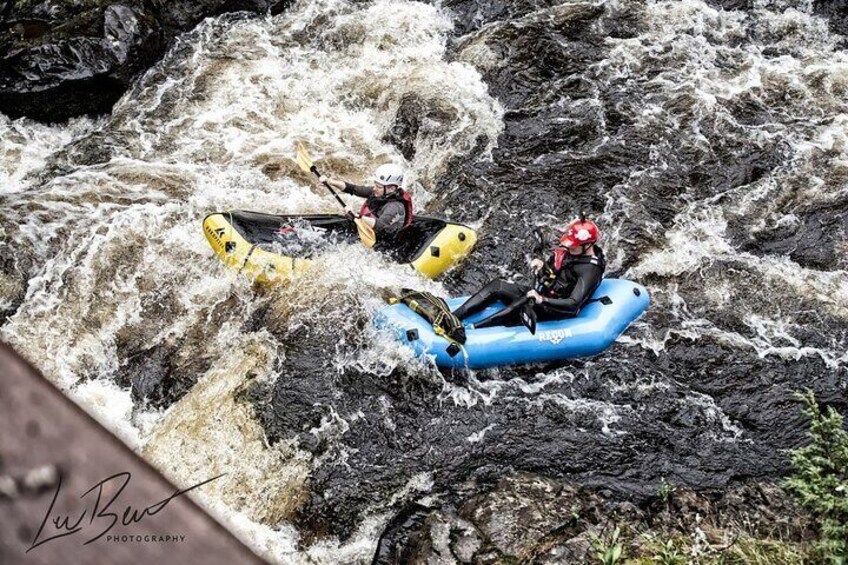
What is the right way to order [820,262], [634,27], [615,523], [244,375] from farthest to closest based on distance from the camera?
[634,27]
[820,262]
[244,375]
[615,523]

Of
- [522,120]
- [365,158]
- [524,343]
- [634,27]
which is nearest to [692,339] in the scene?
[524,343]

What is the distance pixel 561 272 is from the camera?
7.22m

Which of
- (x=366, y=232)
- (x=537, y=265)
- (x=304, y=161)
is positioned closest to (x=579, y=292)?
(x=537, y=265)

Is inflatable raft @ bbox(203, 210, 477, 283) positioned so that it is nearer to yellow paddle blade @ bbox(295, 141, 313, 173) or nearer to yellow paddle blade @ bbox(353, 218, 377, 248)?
yellow paddle blade @ bbox(353, 218, 377, 248)

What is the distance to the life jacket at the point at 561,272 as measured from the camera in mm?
7148

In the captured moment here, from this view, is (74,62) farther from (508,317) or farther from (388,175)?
(508,317)

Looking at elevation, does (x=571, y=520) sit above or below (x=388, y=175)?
below

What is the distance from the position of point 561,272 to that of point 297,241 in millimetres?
2542

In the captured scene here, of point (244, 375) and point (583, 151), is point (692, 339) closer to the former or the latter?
point (583, 151)

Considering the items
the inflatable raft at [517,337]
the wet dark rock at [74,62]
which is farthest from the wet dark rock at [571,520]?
the wet dark rock at [74,62]

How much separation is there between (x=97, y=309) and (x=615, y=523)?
4711 mm

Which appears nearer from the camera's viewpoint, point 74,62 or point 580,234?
point 580,234

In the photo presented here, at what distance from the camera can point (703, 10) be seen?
35.9 ft

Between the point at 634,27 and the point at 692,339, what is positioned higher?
the point at 634,27
